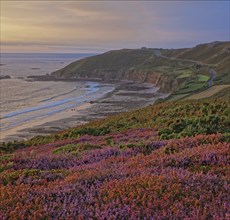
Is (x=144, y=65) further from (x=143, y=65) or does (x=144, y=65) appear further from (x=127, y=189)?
(x=127, y=189)

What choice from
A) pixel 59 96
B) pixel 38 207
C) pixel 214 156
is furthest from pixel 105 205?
pixel 59 96

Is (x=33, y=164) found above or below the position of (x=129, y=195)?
below

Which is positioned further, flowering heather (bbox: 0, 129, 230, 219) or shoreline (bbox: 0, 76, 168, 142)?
shoreline (bbox: 0, 76, 168, 142)

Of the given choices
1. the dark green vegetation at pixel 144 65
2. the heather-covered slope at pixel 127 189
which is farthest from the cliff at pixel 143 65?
the heather-covered slope at pixel 127 189

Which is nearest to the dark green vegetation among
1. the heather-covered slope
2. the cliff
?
the cliff

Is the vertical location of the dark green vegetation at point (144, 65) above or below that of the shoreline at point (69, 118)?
above

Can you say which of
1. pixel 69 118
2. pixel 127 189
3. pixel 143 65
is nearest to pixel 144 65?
pixel 143 65

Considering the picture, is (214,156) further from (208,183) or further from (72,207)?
(72,207)

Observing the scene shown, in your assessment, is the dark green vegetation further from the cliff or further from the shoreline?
the shoreline

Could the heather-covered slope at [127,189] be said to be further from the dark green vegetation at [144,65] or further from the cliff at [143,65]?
the cliff at [143,65]

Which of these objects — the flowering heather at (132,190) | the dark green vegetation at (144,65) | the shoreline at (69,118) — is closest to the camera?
the flowering heather at (132,190)

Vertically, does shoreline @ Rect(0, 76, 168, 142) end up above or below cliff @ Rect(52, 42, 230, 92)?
below
